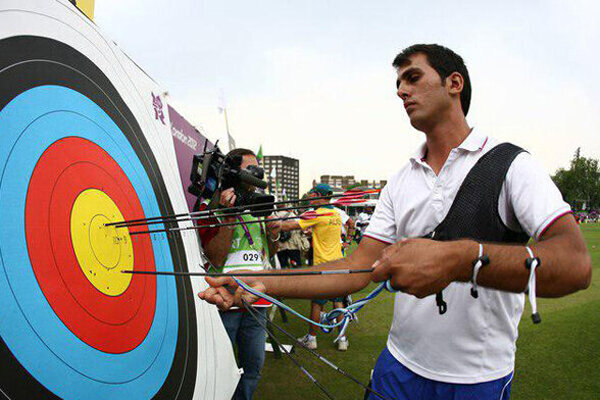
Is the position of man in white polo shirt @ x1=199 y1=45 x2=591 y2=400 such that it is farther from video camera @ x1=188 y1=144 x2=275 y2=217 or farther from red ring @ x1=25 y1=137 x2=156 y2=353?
video camera @ x1=188 y1=144 x2=275 y2=217

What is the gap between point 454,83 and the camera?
131 centimetres

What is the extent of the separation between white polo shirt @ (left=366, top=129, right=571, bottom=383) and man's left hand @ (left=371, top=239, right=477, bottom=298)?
1.30 ft

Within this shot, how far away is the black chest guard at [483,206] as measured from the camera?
3.40 feet

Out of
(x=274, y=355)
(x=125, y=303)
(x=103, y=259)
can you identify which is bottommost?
(x=274, y=355)

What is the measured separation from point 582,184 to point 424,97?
63.8 m

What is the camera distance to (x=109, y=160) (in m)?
1.20

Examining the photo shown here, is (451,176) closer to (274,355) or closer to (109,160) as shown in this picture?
(109,160)

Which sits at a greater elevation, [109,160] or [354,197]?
[109,160]

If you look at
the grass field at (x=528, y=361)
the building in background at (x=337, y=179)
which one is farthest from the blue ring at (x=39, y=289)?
the building in background at (x=337, y=179)

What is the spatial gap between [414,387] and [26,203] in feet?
4.47

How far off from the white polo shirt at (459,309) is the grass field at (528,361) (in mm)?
1710

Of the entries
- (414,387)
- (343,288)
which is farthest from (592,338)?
(343,288)

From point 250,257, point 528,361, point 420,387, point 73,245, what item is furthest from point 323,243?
point 73,245

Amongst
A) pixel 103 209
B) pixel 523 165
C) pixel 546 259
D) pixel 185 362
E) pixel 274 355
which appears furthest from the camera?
pixel 274 355
